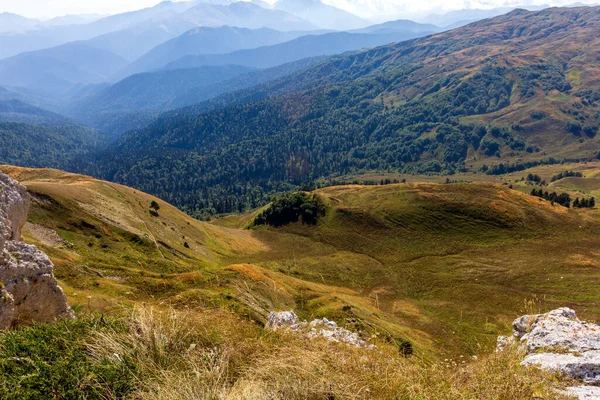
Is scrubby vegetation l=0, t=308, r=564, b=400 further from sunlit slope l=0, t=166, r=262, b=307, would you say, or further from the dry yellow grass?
sunlit slope l=0, t=166, r=262, b=307

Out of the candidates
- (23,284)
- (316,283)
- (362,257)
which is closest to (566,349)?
(23,284)

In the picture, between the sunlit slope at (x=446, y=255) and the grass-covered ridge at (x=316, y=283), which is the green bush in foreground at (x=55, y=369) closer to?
the grass-covered ridge at (x=316, y=283)

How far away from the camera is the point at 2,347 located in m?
6.93

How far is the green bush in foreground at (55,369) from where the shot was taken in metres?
6.01

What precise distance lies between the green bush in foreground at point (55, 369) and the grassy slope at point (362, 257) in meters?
12.4

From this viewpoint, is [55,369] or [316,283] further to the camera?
[316,283]

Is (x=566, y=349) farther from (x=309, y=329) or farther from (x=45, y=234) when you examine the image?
(x=45, y=234)

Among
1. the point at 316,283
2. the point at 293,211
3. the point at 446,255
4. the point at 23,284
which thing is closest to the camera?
the point at 23,284

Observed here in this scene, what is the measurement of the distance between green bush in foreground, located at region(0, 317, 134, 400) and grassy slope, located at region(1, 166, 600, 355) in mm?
12370

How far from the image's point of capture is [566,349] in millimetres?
14656

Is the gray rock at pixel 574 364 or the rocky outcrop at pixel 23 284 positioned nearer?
the gray rock at pixel 574 364

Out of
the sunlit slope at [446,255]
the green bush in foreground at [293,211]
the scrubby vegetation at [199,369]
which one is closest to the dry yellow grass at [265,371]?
the scrubby vegetation at [199,369]

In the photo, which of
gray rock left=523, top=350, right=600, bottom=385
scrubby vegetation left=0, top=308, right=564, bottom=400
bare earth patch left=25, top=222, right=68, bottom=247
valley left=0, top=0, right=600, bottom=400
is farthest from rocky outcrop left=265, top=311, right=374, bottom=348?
bare earth patch left=25, top=222, right=68, bottom=247

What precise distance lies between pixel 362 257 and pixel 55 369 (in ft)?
287
